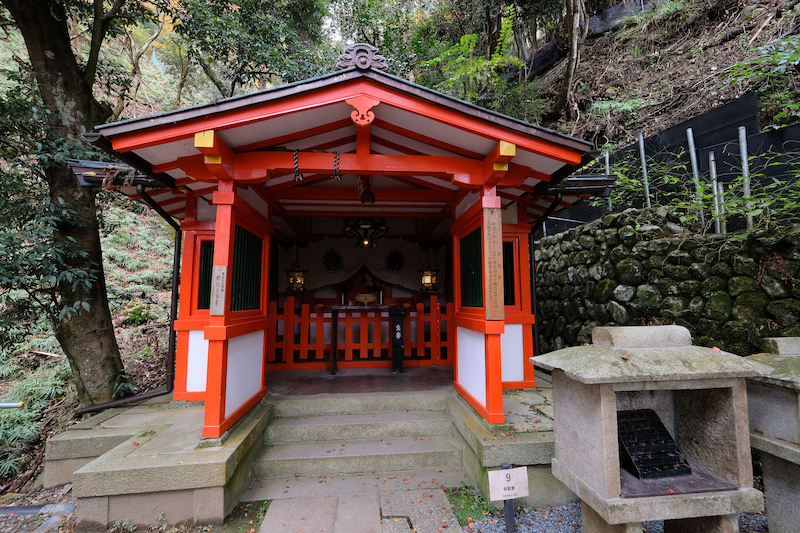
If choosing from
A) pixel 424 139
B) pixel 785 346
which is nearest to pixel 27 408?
pixel 424 139

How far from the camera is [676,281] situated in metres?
4.11

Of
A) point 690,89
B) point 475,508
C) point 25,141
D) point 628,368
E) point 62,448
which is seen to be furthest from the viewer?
point 690,89

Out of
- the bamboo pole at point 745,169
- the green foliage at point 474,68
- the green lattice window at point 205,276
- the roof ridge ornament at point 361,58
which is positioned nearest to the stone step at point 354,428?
the green lattice window at point 205,276

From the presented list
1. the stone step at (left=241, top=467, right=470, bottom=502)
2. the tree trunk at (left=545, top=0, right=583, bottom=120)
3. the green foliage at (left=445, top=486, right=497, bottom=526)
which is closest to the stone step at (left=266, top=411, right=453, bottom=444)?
the stone step at (left=241, top=467, right=470, bottom=502)

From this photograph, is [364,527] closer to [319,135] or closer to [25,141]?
[319,135]

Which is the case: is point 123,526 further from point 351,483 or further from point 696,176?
point 696,176

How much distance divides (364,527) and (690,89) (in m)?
9.02

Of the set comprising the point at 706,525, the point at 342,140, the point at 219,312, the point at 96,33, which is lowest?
the point at 706,525

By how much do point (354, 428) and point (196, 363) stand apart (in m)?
2.40

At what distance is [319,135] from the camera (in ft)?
13.1

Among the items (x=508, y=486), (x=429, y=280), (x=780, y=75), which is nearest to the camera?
(x=508, y=486)

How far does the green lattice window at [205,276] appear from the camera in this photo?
4.60 metres

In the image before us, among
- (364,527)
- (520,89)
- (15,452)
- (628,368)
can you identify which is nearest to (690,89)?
(520,89)

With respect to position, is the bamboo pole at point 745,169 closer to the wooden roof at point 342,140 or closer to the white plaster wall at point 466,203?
the wooden roof at point 342,140
